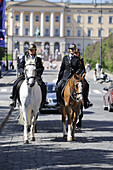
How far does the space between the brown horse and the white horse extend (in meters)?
0.78

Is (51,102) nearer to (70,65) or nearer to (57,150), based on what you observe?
(70,65)

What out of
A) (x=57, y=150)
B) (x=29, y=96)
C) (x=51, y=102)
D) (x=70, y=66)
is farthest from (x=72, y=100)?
(x=51, y=102)

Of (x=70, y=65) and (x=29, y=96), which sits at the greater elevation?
(x=70, y=65)

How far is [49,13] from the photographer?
178750 mm

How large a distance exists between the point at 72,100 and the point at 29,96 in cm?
120

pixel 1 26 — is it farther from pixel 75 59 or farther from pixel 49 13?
pixel 49 13

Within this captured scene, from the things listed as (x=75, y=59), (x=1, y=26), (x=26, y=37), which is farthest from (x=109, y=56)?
(x=26, y=37)

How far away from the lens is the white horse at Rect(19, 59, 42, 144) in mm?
13984

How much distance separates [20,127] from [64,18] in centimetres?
16210

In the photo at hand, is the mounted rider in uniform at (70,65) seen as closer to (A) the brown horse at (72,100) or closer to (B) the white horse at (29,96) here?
(A) the brown horse at (72,100)

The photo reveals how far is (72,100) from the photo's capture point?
1474 centimetres

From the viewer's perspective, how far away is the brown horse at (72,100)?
14.3 meters

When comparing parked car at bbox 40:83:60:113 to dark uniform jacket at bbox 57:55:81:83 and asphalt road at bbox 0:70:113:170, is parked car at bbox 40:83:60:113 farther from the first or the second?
dark uniform jacket at bbox 57:55:81:83

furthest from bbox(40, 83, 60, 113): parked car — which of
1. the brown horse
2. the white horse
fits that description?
the white horse
